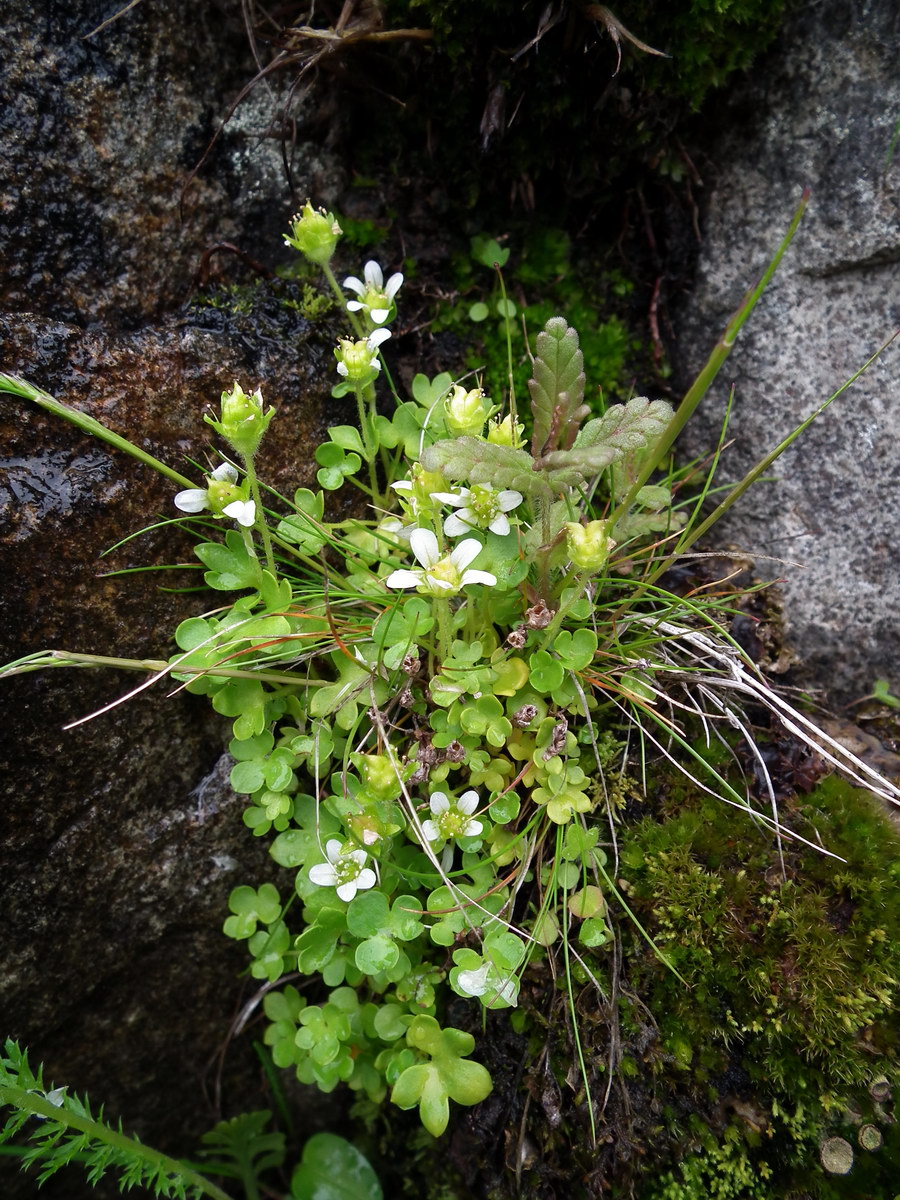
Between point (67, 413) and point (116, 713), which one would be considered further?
point (116, 713)

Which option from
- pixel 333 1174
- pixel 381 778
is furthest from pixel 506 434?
pixel 333 1174

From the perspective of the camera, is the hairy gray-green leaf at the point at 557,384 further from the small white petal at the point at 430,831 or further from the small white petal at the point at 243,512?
the small white petal at the point at 430,831

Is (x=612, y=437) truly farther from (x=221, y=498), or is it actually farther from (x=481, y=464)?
(x=221, y=498)

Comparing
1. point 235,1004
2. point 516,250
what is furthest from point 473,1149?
point 516,250

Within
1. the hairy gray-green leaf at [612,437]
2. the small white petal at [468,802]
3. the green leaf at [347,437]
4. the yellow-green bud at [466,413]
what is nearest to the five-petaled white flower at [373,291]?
the green leaf at [347,437]

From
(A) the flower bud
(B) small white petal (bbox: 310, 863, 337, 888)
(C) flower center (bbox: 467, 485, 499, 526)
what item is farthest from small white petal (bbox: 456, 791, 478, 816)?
(C) flower center (bbox: 467, 485, 499, 526)

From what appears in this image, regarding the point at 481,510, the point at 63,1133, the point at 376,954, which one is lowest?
the point at 63,1133

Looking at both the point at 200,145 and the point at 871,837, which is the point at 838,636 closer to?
the point at 871,837
